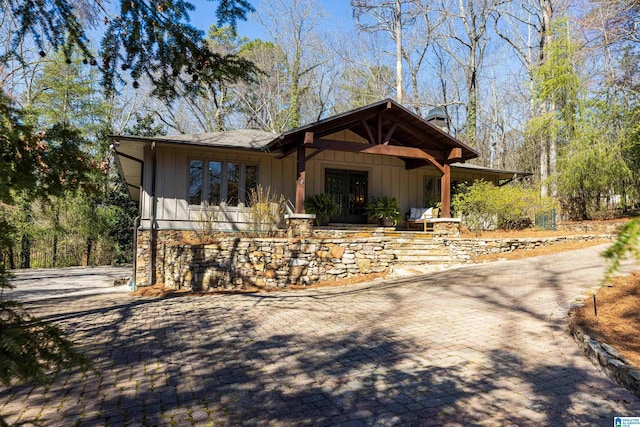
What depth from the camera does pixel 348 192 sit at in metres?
13.8

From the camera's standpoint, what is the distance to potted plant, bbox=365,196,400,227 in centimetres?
1308

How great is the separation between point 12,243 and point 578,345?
16.7 feet

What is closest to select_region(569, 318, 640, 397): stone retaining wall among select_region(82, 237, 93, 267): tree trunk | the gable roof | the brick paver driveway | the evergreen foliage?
the brick paver driveway

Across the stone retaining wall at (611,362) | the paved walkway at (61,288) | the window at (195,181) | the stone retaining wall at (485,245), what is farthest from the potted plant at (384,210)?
the stone retaining wall at (611,362)

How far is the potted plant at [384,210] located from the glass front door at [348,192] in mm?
575

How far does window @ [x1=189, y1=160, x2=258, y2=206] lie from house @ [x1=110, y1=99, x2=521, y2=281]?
31 millimetres

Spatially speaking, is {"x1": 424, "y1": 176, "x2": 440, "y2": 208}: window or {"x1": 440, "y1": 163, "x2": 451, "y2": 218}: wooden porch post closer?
{"x1": 440, "y1": 163, "x2": 451, "y2": 218}: wooden porch post

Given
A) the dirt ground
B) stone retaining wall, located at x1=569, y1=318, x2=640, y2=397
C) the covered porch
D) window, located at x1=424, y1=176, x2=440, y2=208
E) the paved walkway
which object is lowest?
the paved walkway

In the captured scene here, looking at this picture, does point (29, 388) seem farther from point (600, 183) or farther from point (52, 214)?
point (600, 183)

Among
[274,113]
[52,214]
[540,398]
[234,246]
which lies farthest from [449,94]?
[540,398]

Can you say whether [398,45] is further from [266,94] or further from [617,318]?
[617,318]

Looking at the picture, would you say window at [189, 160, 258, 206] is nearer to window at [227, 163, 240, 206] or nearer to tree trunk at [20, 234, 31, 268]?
window at [227, 163, 240, 206]

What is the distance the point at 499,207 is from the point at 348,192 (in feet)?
17.0

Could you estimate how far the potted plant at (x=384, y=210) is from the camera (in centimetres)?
1308
